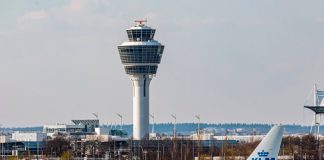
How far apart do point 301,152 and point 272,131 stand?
103460 millimetres

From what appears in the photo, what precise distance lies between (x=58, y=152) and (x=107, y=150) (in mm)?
8787

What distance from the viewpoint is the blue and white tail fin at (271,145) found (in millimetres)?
61094

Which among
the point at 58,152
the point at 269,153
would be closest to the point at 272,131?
the point at 269,153

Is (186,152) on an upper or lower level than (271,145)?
upper

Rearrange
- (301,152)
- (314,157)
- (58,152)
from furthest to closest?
(58,152)
(301,152)
(314,157)

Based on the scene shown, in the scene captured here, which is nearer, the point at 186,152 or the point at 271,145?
the point at 271,145

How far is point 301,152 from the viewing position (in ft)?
535

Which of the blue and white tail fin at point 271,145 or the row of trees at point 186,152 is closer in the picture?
the blue and white tail fin at point 271,145

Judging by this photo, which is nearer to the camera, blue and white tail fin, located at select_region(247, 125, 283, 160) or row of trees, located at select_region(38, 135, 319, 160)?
blue and white tail fin, located at select_region(247, 125, 283, 160)

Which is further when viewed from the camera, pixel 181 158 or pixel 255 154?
pixel 181 158

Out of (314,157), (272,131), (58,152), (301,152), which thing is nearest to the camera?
(272,131)

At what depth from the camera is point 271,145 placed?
61.6 metres

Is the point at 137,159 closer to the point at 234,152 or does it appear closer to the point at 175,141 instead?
the point at 234,152

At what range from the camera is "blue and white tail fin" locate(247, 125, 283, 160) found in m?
61.1
